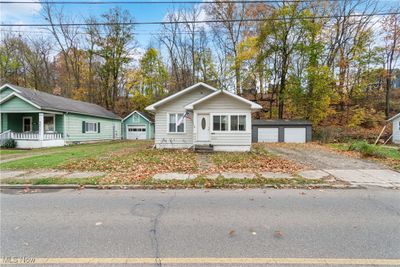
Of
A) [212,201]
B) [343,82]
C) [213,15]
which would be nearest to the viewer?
[212,201]

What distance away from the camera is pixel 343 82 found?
28.6 meters

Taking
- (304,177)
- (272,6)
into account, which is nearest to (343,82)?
(272,6)

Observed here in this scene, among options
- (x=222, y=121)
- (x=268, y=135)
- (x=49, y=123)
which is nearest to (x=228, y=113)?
(x=222, y=121)

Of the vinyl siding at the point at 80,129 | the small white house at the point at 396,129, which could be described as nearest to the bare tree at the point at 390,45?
the small white house at the point at 396,129

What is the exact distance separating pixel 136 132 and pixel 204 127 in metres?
19.3

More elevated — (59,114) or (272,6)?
(272,6)

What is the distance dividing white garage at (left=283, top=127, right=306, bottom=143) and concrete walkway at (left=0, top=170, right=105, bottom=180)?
20073mm

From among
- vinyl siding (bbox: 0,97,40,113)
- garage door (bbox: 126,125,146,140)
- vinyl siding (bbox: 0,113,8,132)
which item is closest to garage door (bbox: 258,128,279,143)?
garage door (bbox: 126,125,146,140)

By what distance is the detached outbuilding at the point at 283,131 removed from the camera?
23.1 meters

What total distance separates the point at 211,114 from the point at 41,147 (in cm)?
1433

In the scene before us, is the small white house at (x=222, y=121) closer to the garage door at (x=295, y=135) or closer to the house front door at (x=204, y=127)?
the house front door at (x=204, y=127)

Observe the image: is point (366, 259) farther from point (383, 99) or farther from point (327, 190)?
point (383, 99)

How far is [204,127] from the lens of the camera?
14828 millimetres

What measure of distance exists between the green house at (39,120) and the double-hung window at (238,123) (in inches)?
607
